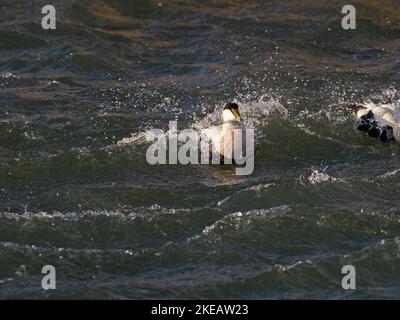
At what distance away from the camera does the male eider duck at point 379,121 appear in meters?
12.1

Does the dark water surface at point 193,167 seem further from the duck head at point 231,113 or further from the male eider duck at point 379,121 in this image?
the duck head at point 231,113

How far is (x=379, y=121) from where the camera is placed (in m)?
12.2

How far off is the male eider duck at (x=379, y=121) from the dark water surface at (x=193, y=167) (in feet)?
0.46

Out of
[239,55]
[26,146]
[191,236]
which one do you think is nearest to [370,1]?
[239,55]

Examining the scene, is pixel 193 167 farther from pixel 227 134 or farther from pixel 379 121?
pixel 379 121

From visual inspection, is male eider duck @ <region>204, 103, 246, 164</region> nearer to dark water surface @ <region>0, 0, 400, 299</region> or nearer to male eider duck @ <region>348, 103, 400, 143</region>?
dark water surface @ <region>0, 0, 400, 299</region>

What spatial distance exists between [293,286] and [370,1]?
7.82 m

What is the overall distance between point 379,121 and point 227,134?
1735 mm

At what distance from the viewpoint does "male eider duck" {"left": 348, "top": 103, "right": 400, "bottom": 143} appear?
12.1 meters

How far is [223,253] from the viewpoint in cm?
957

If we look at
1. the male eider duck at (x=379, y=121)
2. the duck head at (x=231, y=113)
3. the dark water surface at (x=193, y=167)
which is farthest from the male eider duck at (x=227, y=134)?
the male eider duck at (x=379, y=121)

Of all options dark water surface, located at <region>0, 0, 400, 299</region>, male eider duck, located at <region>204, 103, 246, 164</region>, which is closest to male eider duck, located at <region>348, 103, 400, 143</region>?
dark water surface, located at <region>0, 0, 400, 299</region>

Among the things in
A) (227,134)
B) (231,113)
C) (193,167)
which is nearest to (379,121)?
(231,113)

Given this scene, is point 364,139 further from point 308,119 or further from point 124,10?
point 124,10
